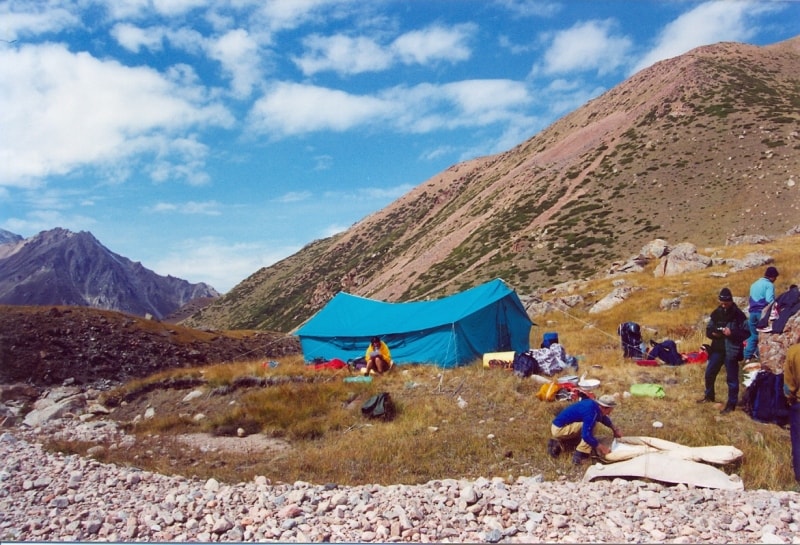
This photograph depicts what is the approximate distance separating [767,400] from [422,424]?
21.0 ft

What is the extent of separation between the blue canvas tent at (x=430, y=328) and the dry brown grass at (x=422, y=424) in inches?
38.8

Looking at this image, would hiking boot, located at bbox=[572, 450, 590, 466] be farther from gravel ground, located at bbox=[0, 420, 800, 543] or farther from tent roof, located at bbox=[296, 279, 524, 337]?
tent roof, located at bbox=[296, 279, 524, 337]

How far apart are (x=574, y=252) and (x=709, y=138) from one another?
25118 mm

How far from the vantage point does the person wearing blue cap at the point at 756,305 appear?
13688mm

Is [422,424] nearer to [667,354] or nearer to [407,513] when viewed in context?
[407,513]

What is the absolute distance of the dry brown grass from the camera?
360 inches

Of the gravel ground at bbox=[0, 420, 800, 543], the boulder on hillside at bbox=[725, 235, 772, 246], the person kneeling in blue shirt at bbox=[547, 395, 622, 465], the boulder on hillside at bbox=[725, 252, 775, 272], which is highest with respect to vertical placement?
the boulder on hillside at bbox=[725, 235, 772, 246]

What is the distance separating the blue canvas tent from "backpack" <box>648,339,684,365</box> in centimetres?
493

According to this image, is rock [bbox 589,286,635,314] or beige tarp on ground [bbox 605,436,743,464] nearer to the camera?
beige tarp on ground [bbox 605,436,743,464]

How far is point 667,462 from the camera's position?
25.7 feet

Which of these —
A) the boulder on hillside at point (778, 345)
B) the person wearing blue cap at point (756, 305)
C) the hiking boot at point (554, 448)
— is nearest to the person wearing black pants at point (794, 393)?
the hiking boot at point (554, 448)

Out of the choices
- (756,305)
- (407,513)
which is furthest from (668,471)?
(756,305)

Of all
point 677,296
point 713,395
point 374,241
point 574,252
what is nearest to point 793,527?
point 713,395

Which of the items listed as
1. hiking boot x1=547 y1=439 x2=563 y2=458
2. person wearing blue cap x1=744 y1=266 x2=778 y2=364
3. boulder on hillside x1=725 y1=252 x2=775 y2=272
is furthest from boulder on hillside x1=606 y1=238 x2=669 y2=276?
hiking boot x1=547 y1=439 x2=563 y2=458
